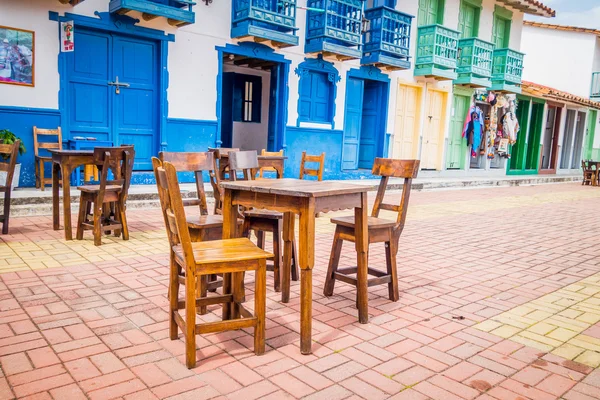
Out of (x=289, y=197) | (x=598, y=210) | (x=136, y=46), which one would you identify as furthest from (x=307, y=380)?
(x=598, y=210)

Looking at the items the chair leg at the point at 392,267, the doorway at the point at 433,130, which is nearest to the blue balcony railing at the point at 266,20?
the doorway at the point at 433,130

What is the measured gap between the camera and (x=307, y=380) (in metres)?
2.59

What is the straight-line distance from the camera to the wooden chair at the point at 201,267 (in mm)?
2621

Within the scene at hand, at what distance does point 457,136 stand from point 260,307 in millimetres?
14957

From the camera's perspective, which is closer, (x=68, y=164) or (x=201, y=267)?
(x=201, y=267)

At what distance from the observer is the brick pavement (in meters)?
2.53

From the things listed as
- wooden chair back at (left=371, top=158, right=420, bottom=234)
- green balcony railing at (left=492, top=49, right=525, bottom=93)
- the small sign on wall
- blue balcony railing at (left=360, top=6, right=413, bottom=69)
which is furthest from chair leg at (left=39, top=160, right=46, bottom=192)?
green balcony railing at (left=492, top=49, right=525, bottom=93)

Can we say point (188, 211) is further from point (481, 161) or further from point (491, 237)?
point (481, 161)

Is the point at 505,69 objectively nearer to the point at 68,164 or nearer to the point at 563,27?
the point at 563,27

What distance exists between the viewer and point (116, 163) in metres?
5.46

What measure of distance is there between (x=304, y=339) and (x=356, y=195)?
0.99m

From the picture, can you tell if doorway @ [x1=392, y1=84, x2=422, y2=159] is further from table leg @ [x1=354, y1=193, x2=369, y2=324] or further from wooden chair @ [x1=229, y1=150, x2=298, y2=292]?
table leg @ [x1=354, y1=193, x2=369, y2=324]

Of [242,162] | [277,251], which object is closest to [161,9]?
[242,162]

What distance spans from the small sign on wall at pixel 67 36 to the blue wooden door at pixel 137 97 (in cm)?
94
